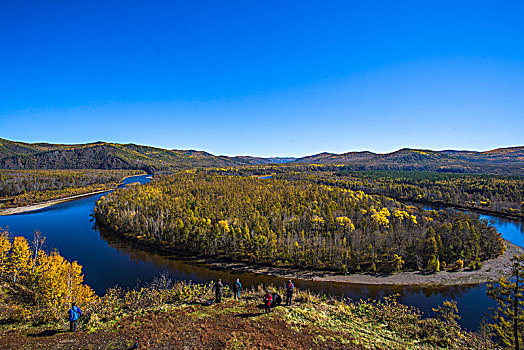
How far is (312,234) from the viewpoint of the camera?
217ft

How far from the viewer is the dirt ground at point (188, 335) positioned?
1444cm

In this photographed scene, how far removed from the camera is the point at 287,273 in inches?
1908

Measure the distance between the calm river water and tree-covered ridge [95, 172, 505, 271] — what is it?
206 inches

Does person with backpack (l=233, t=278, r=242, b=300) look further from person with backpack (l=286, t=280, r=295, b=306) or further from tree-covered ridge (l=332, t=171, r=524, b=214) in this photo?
tree-covered ridge (l=332, t=171, r=524, b=214)

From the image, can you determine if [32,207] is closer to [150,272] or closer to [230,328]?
[150,272]

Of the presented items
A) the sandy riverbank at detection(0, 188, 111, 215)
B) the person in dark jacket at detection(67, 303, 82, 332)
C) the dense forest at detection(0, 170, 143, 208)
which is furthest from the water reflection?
the dense forest at detection(0, 170, 143, 208)

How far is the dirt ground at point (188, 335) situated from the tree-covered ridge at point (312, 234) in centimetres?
3558

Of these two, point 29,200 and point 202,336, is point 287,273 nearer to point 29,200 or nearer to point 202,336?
point 202,336

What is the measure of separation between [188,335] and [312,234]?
5434cm

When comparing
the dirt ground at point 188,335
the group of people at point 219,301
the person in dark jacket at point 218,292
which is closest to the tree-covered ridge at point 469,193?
the group of people at point 219,301

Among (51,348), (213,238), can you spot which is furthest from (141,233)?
(51,348)

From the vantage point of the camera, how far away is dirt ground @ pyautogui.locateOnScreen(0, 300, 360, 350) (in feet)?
47.4

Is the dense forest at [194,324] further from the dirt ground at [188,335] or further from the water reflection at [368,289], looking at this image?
the water reflection at [368,289]

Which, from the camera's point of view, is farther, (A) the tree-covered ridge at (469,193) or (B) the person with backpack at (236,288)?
(A) the tree-covered ridge at (469,193)
